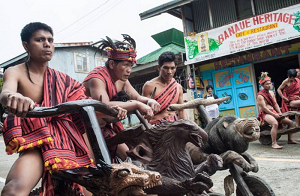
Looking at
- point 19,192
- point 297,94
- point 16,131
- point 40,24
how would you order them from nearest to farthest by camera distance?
point 19,192, point 16,131, point 40,24, point 297,94

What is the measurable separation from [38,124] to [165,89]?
1.83 meters

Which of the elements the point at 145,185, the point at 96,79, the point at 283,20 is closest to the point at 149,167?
the point at 145,185

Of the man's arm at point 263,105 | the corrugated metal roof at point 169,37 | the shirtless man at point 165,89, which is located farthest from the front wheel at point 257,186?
the corrugated metal roof at point 169,37

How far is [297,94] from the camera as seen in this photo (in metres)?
7.30

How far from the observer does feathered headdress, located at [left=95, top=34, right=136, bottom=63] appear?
2521 millimetres

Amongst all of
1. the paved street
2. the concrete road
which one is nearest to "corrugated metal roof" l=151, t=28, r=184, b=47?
the paved street

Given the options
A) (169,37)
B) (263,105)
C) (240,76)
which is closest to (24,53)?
(169,37)

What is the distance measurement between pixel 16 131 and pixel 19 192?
0.40 meters

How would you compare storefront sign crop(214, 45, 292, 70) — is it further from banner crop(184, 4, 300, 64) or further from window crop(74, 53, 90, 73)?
window crop(74, 53, 90, 73)

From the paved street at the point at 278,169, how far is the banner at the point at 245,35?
3955mm

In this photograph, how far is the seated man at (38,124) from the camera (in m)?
1.66

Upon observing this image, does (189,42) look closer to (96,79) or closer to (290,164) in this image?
(290,164)

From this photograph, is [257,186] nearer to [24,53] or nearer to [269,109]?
[269,109]

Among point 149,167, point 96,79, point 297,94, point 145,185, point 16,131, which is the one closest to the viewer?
point 145,185
